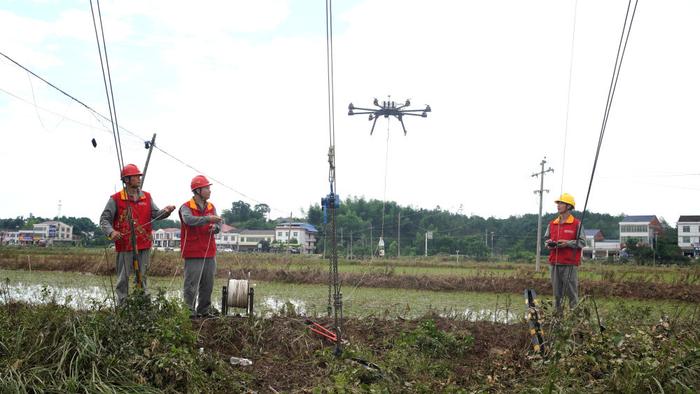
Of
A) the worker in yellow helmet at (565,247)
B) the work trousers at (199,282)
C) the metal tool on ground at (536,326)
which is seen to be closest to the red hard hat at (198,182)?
the work trousers at (199,282)

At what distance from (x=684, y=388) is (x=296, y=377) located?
3.23 metres

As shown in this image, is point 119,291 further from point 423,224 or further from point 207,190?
point 423,224

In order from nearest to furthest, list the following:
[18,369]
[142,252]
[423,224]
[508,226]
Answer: [18,369], [142,252], [423,224], [508,226]

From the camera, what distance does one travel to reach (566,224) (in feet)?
25.9

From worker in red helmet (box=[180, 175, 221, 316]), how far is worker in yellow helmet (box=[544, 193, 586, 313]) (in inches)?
182

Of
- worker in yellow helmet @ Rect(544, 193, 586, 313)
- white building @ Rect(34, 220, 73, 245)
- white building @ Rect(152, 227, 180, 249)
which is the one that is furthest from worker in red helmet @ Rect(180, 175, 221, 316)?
white building @ Rect(34, 220, 73, 245)

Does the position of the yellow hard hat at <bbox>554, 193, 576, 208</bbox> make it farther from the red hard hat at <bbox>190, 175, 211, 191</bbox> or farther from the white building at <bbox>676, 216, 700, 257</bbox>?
the white building at <bbox>676, 216, 700, 257</bbox>

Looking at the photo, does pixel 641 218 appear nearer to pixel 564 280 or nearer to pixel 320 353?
pixel 564 280

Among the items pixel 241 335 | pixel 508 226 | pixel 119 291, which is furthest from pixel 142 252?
pixel 508 226

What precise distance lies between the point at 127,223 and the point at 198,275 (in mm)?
1072

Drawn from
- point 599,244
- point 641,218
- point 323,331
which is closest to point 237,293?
point 323,331

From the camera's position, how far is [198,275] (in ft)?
22.7

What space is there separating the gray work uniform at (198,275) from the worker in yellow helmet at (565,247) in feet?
15.2

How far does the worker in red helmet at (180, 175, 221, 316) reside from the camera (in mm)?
6855
